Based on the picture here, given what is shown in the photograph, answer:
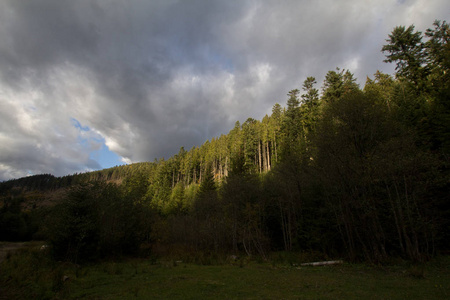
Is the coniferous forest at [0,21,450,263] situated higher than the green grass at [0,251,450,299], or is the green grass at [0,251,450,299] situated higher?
the coniferous forest at [0,21,450,263]

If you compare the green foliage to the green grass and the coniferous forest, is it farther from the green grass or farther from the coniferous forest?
the green grass

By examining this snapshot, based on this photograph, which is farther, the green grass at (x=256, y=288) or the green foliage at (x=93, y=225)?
the green foliage at (x=93, y=225)

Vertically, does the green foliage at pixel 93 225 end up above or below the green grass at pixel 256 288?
above

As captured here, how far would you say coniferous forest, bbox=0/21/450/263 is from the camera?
45.4 ft

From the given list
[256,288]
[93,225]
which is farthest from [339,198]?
[93,225]

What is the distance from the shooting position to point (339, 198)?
16.4m

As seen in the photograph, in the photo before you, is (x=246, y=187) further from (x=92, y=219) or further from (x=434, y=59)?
(x=434, y=59)

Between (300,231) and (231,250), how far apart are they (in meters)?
8.72

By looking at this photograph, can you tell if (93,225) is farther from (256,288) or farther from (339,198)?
(339,198)

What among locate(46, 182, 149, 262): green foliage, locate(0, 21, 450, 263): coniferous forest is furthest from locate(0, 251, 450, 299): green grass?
locate(46, 182, 149, 262): green foliage

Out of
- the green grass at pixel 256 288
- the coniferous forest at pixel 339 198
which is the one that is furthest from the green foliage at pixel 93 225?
the green grass at pixel 256 288

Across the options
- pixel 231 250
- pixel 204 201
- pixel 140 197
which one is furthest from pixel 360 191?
pixel 140 197

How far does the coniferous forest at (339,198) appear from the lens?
13852 mm

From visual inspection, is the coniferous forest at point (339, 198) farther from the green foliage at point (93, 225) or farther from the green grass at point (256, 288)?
the green grass at point (256, 288)
